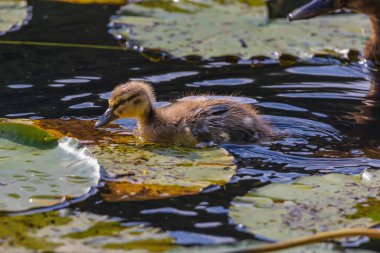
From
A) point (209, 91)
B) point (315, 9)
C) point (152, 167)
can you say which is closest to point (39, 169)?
point (152, 167)

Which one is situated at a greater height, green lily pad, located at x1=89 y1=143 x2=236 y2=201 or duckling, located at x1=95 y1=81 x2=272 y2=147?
duckling, located at x1=95 y1=81 x2=272 y2=147

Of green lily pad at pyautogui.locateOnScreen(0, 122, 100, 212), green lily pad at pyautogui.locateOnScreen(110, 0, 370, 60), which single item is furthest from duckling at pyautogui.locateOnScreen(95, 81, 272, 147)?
green lily pad at pyautogui.locateOnScreen(110, 0, 370, 60)

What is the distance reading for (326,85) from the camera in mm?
6859

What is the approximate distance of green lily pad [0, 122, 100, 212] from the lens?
4.30m

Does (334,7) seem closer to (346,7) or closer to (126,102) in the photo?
(346,7)

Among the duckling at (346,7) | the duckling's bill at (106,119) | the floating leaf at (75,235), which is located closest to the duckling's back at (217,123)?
the duckling's bill at (106,119)

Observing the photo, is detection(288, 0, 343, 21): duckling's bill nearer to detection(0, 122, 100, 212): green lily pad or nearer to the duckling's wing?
the duckling's wing

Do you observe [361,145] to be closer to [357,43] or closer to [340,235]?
[340,235]

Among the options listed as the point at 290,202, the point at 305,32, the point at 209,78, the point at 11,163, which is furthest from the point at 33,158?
the point at 305,32

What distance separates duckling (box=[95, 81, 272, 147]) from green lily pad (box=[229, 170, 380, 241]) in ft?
2.90

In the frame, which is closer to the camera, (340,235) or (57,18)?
(340,235)

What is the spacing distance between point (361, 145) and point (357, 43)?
2.40 m

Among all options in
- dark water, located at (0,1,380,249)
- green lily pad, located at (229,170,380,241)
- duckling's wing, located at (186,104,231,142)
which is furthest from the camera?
duckling's wing, located at (186,104,231,142)

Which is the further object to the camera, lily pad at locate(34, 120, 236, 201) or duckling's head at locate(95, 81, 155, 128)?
duckling's head at locate(95, 81, 155, 128)
